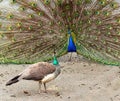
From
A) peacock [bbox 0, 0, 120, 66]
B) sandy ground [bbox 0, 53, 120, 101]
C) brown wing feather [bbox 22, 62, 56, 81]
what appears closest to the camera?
brown wing feather [bbox 22, 62, 56, 81]

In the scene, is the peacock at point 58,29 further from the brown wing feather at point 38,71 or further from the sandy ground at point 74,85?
the brown wing feather at point 38,71

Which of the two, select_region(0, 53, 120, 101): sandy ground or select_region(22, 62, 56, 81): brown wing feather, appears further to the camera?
select_region(0, 53, 120, 101): sandy ground

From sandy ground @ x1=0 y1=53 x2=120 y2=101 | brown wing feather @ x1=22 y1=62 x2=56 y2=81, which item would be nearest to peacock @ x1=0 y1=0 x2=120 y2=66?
sandy ground @ x1=0 y1=53 x2=120 y2=101

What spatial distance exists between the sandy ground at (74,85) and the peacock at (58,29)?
0.29 metres

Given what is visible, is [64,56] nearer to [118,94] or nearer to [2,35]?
[2,35]

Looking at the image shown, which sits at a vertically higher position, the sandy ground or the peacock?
the peacock

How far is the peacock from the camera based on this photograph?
1010cm

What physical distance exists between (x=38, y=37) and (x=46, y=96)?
2.39 metres

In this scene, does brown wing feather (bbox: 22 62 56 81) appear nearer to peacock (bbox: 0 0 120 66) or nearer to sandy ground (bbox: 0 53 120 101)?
sandy ground (bbox: 0 53 120 101)

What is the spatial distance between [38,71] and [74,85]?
1121 millimetres

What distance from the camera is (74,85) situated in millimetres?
8711

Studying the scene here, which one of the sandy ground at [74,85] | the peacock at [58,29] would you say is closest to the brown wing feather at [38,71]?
the sandy ground at [74,85]

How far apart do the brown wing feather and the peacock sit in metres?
2.18

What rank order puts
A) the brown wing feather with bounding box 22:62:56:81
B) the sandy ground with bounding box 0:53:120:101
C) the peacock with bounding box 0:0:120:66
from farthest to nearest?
1. the peacock with bounding box 0:0:120:66
2. the sandy ground with bounding box 0:53:120:101
3. the brown wing feather with bounding box 22:62:56:81
